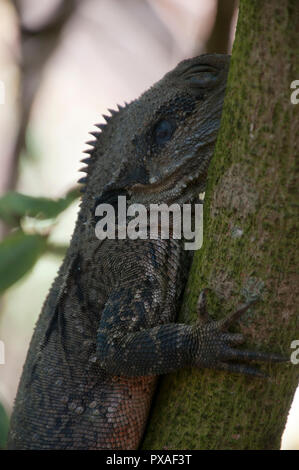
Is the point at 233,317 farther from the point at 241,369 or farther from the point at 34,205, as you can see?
the point at 34,205

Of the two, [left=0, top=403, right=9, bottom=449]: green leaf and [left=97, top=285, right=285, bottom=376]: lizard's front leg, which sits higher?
[left=97, top=285, right=285, bottom=376]: lizard's front leg

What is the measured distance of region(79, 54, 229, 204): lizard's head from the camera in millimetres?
4082

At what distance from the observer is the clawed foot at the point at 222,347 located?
2964 millimetres

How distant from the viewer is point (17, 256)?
15.8 feet

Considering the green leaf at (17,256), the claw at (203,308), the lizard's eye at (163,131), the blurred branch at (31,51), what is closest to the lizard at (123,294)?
the lizard's eye at (163,131)

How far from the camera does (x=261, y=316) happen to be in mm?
2939

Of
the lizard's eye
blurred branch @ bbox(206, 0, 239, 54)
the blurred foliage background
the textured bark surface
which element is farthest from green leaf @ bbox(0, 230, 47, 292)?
blurred branch @ bbox(206, 0, 239, 54)

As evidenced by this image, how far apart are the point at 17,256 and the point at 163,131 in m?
1.59

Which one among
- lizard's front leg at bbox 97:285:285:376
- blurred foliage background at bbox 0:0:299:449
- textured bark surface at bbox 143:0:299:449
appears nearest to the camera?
textured bark surface at bbox 143:0:299:449

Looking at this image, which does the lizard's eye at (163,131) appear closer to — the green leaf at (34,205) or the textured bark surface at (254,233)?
the textured bark surface at (254,233)

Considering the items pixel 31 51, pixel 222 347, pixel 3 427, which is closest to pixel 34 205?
pixel 3 427

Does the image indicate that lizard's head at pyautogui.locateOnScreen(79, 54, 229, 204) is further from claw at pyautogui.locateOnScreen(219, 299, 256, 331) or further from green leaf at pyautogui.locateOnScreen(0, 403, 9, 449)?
green leaf at pyautogui.locateOnScreen(0, 403, 9, 449)

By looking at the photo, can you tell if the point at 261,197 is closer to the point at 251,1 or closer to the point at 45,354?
the point at 251,1

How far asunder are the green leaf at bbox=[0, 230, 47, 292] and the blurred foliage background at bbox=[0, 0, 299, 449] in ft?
7.64
